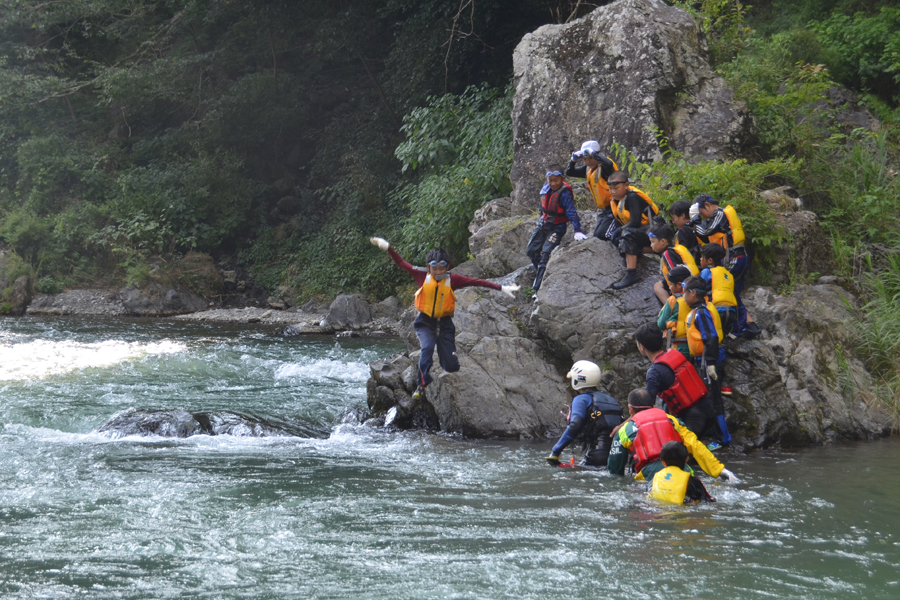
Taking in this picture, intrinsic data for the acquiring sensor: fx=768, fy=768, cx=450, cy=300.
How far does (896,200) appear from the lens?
34.9 ft

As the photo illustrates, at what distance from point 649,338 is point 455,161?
11.2 m

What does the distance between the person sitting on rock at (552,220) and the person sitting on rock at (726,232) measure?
156 centimetres

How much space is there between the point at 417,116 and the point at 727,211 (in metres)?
10.9

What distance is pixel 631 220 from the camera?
8.54 m

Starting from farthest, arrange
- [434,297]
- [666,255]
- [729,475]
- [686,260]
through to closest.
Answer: [434,297] → [666,255] → [686,260] → [729,475]

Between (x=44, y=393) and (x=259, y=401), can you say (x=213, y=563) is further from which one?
(x=44, y=393)

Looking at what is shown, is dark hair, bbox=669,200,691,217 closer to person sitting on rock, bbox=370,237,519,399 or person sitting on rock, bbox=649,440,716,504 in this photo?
person sitting on rock, bbox=370,237,519,399

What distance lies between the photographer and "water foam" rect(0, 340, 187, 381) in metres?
11.7

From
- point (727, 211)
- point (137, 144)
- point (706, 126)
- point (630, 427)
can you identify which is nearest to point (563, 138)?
point (706, 126)

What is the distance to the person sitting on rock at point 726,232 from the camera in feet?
26.3

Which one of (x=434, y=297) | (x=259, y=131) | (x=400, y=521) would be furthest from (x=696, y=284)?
(x=259, y=131)

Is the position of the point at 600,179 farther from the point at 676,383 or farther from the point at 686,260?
the point at 676,383

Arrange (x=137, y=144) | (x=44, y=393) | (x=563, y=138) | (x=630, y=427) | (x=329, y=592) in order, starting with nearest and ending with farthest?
1. (x=329, y=592)
2. (x=630, y=427)
3. (x=44, y=393)
4. (x=563, y=138)
5. (x=137, y=144)

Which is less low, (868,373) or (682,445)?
(868,373)
